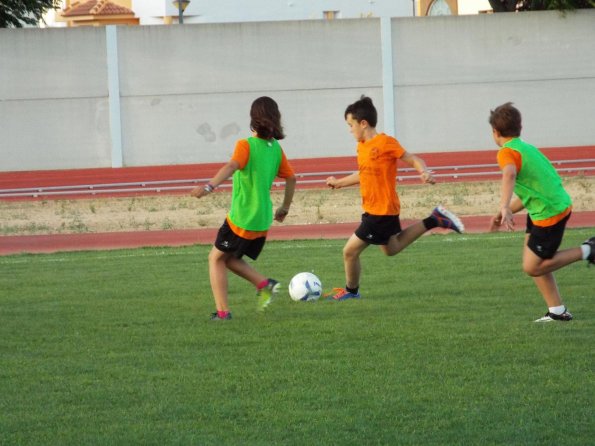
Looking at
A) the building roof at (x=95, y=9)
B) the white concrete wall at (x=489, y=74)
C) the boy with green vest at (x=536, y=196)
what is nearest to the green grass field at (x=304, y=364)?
the boy with green vest at (x=536, y=196)

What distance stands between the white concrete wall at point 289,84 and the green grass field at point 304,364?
59.5ft

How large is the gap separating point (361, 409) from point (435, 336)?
194cm

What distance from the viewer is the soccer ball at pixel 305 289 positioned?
30.9 ft

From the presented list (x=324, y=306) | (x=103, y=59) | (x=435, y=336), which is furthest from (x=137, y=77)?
(x=435, y=336)

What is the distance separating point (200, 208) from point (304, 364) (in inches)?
634

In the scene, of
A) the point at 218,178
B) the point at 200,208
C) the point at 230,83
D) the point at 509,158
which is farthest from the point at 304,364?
the point at 230,83

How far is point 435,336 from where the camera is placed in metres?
7.48

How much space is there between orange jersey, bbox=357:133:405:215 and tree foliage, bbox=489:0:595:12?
852 inches

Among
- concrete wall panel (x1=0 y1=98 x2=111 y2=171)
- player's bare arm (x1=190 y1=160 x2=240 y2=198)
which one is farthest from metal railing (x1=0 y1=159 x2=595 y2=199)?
player's bare arm (x1=190 y1=160 x2=240 y2=198)

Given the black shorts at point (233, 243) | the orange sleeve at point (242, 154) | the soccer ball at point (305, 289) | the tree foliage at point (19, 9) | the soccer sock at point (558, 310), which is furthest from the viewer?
the tree foliage at point (19, 9)

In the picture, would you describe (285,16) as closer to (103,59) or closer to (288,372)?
(103,59)

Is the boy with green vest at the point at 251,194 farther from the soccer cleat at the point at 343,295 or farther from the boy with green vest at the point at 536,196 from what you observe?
the boy with green vest at the point at 536,196

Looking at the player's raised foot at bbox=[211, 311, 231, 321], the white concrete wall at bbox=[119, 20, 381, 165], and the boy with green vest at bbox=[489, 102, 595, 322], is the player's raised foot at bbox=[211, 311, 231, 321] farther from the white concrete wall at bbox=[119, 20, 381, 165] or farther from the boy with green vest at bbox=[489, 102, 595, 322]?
the white concrete wall at bbox=[119, 20, 381, 165]

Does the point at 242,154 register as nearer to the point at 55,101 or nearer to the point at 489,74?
the point at 55,101
